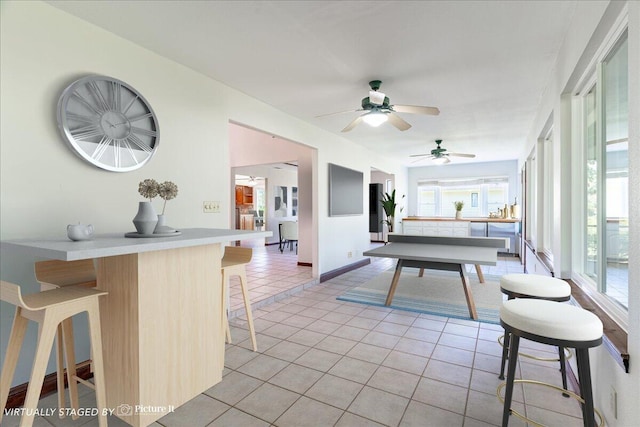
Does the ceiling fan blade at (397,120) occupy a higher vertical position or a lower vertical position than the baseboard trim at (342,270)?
higher

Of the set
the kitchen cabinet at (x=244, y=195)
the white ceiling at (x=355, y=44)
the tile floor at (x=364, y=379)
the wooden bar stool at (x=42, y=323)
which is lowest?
the tile floor at (x=364, y=379)

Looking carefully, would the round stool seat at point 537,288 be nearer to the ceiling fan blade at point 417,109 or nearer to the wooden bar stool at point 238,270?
the ceiling fan blade at point 417,109

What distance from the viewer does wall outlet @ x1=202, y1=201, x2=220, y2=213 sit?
9.45 ft

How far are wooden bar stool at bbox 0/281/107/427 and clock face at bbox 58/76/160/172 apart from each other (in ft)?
3.20

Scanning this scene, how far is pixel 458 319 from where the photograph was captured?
3.15 m

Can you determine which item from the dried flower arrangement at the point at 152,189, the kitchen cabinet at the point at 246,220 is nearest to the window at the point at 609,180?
the dried flower arrangement at the point at 152,189

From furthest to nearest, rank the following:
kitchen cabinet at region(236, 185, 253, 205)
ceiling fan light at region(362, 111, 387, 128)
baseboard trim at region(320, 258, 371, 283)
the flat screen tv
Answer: kitchen cabinet at region(236, 185, 253, 205) → the flat screen tv → baseboard trim at region(320, 258, 371, 283) → ceiling fan light at region(362, 111, 387, 128)

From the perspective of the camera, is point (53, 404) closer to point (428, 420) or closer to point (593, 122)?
point (428, 420)

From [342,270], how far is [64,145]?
4.15 metres

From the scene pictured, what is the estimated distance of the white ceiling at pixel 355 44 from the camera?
1.93 metres

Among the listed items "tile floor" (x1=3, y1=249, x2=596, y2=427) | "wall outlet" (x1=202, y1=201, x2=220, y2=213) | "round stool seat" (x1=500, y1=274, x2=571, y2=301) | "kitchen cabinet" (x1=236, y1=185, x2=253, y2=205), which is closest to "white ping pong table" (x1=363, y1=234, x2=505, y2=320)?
"tile floor" (x1=3, y1=249, x2=596, y2=427)

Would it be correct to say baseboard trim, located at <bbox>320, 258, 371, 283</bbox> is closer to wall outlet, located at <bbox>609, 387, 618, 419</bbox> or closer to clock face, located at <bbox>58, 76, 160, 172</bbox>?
clock face, located at <bbox>58, 76, 160, 172</bbox>

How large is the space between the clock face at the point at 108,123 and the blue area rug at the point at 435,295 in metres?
2.76

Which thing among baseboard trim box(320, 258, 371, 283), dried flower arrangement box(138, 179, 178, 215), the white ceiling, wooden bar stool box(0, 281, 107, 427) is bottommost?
baseboard trim box(320, 258, 371, 283)
